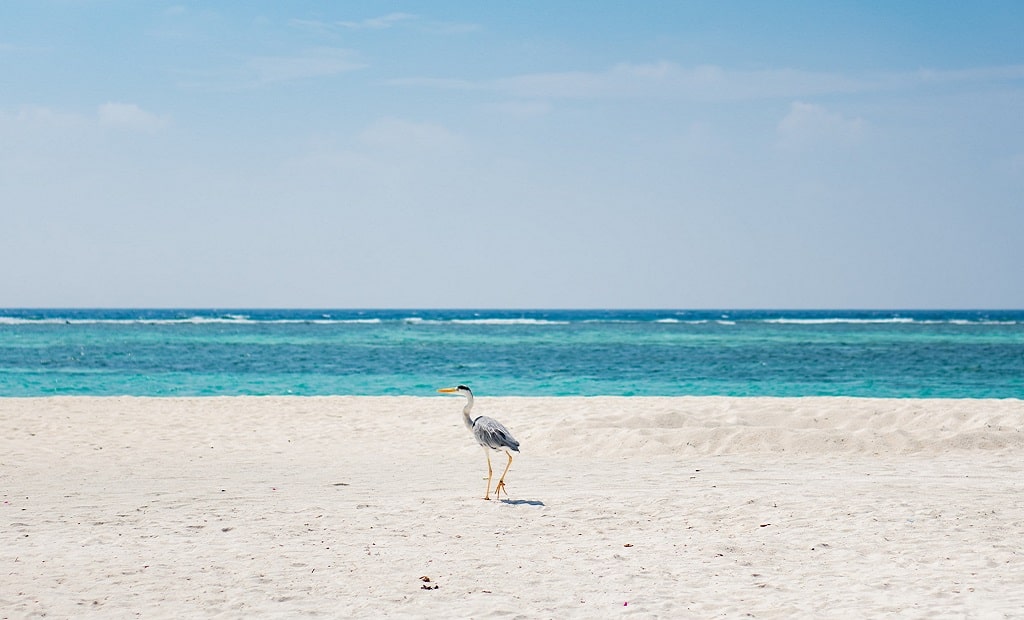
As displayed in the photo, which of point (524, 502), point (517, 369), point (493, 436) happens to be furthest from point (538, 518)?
point (517, 369)

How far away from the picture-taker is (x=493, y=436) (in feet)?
32.6

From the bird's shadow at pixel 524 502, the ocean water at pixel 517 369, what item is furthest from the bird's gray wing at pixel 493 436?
the ocean water at pixel 517 369

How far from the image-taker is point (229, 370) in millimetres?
31938

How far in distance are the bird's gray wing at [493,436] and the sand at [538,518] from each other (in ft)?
2.11

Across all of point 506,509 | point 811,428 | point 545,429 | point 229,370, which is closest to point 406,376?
point 229,370

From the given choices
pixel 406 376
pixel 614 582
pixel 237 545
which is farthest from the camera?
pixel 406 376

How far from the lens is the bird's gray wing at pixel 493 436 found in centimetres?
991

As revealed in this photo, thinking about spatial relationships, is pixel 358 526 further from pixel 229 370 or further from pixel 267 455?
pixel 229 370

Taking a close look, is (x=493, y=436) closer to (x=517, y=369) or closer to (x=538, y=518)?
(x=538, y=518)

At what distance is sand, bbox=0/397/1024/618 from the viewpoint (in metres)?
6.50

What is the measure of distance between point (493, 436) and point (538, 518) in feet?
3.89

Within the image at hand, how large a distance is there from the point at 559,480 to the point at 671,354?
99.2 ft

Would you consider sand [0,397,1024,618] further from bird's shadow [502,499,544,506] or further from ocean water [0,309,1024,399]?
ocean water [0,309,1024,399]

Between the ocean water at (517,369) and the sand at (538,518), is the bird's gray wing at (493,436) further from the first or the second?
the ocean water at (517,369)
